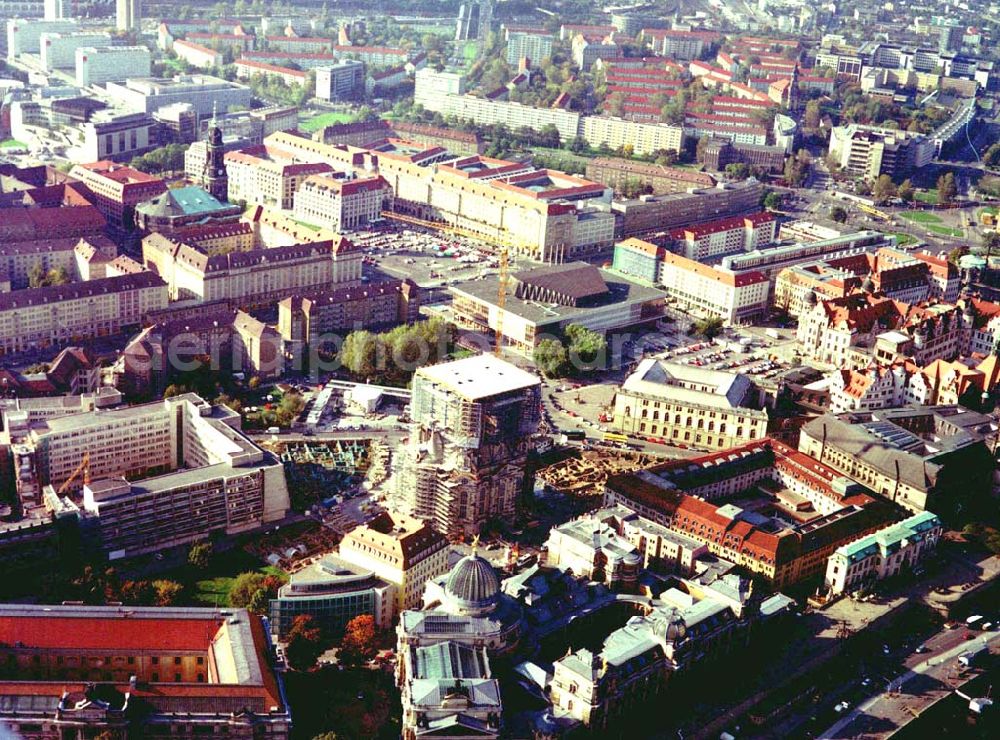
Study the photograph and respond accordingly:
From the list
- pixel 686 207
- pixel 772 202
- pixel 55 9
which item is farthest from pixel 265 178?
pixel 55 9

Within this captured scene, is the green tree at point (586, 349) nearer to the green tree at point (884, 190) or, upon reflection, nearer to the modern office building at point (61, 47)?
the green tree at point (884, 190)

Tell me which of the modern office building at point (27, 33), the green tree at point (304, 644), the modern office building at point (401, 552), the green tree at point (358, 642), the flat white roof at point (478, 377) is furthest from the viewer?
the modern office building at point (27, 33)

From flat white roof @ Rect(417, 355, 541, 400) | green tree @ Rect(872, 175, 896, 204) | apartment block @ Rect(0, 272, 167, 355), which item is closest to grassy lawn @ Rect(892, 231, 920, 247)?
green tree @ Rect(872, 175, 896, 204)

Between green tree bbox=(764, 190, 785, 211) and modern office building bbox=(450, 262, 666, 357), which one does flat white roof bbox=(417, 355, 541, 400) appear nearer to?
modern office building bbox=(450, 262, 666, 357)

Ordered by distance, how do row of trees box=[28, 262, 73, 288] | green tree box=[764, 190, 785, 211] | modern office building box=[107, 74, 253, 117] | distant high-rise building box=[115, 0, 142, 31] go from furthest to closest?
distant high-rise building box=[115, 0, 142, 31] → modern office building box=[107, 74, 253, 117] → green tree box=[764, 190, 785, 211] → row of trees box=[28, 262, 73, 288]

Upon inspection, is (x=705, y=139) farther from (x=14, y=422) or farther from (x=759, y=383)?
(x=14, y=422)

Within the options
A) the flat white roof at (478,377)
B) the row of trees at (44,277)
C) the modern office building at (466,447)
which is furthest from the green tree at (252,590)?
the row of trees at (44,277)

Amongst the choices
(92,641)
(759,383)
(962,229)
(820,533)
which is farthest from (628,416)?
(962,229)

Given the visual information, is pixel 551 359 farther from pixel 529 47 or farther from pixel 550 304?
pixel 529 47
